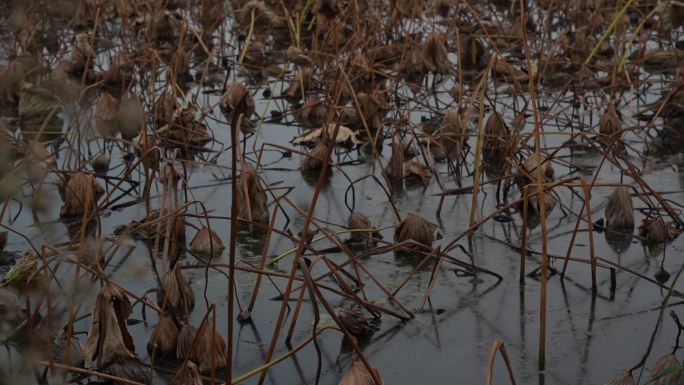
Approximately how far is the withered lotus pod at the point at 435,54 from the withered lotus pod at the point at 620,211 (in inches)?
59.0

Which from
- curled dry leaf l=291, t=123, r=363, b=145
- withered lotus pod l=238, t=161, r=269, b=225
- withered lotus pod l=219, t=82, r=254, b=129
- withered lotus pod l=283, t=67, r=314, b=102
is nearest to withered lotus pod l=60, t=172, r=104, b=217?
withered lotus pod l=238, t=161, r=269, b=225

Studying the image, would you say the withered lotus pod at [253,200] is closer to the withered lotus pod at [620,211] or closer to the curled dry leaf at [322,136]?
the curled dry leaf at [322,136]

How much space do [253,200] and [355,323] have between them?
695 mm

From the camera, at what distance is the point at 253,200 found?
2.50 meters

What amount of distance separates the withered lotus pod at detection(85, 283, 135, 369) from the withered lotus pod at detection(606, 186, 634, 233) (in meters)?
1.22

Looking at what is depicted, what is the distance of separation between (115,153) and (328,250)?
3.71 feet

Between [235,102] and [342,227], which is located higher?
[235,102]

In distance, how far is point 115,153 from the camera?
3275 millimetres

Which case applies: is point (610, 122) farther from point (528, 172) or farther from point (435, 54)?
point (435, 54)

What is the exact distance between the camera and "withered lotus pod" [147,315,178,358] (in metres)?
1.79

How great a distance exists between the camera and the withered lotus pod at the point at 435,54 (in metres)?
3.87

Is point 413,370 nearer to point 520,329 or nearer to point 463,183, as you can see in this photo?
point 520,329

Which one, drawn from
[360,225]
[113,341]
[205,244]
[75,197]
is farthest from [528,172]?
[113,341]

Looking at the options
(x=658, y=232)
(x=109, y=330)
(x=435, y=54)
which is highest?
(x=435, y=54)
